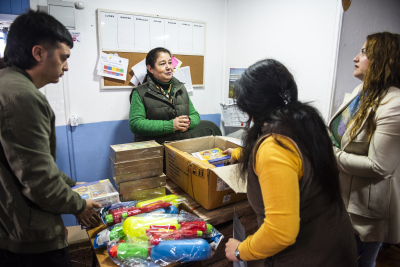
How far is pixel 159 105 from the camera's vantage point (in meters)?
2.01

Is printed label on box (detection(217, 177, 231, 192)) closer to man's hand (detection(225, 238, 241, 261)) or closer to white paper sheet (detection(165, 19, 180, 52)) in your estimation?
man's hand (detection(225, 238, 241, 261))

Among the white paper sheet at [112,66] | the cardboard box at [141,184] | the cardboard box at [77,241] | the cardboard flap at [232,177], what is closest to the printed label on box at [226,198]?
the cardboard flap at [232,177]

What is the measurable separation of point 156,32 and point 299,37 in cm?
137

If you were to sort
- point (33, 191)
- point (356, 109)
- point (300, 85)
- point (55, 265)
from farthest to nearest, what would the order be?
point (300, 85)
point (356, 109)
point (55, 265)
point (33, 191)

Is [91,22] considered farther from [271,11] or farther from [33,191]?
[33,191]

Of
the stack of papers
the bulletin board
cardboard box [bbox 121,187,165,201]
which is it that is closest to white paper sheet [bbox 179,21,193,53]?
the bulletin board

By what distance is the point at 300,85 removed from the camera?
210cm

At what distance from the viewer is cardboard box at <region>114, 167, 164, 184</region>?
1.28 metres

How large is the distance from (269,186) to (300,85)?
1658 mm

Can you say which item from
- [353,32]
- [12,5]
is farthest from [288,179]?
[12,5]

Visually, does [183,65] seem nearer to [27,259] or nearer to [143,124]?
[143,124]

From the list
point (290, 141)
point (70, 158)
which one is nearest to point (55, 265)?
point (290, 141)

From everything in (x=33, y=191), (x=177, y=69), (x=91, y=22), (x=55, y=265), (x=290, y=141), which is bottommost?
(x=55, y=265)

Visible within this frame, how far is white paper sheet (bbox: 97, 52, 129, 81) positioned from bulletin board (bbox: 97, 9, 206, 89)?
1.5 inches
